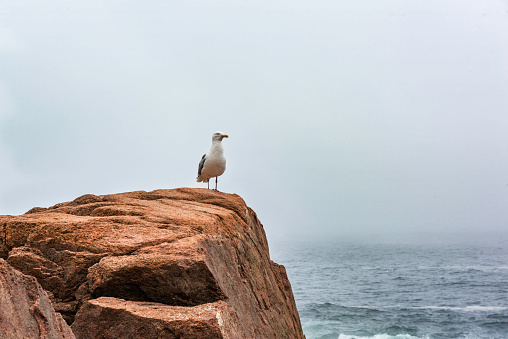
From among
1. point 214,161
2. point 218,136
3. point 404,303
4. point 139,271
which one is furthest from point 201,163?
point 404,303

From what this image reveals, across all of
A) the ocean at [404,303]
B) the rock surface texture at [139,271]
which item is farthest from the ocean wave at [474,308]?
the rock surface texture at [139,271]

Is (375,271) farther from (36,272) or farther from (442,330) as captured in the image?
(36,272)

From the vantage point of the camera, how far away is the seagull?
36.4 ft

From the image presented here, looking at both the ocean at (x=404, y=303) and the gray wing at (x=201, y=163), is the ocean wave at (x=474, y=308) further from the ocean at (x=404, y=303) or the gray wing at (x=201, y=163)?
the gray wing at (x=201, y=163)

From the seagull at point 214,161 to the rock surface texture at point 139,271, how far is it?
15.4ft

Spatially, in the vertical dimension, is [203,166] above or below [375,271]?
above

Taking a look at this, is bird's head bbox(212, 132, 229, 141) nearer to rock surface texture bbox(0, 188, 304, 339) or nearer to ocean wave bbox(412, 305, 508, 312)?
rock surface texture bbox(0, 188, 304, 339)

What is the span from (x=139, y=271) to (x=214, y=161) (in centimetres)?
674

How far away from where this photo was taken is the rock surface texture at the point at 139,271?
157 inches

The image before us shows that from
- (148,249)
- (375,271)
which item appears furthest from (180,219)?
(375,271)

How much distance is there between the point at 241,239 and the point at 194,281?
2450 mm

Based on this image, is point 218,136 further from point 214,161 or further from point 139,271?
point 139,271

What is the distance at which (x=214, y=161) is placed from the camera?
11.1m

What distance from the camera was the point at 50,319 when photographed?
316 centimetres
